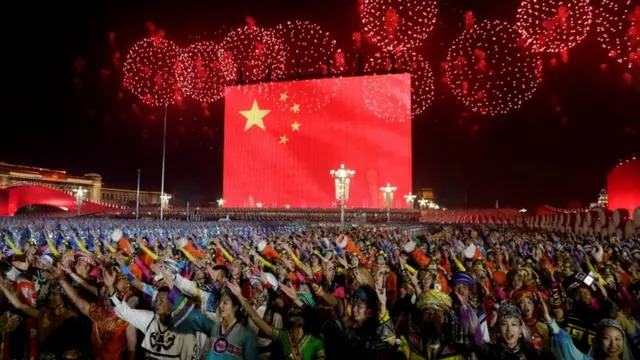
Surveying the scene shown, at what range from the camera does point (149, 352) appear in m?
4.08

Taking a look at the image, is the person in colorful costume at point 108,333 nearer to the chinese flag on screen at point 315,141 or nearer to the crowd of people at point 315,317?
the crowd of people at point 315,317

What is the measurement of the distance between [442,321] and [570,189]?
2179 inches

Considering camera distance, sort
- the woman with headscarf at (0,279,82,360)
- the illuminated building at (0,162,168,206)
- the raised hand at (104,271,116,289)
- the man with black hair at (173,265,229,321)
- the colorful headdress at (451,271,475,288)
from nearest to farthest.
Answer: the woman with headscarf at (0,279,82,360), the man with black hair at (173,265,229,321), the raised hand at (104,271,116,289), the colorful headdress at (451,271,475,288), the illuminated building at (0,162,168,206)

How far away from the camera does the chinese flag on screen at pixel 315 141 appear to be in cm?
3841

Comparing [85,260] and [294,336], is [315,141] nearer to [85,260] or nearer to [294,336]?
[85,260]

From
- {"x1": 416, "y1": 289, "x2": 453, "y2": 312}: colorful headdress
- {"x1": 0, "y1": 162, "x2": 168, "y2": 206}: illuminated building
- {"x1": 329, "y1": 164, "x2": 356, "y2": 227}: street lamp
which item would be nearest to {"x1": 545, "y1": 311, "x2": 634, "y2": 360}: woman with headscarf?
{"x1": 416, "y1": 289, "x2": 453, "y2": 312}: colorful headdress

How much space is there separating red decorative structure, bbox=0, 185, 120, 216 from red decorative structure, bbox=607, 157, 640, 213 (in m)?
32.3

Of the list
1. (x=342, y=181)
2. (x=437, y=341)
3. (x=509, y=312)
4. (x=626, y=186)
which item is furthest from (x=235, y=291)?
(x=626, y=186)

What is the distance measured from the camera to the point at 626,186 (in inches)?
846

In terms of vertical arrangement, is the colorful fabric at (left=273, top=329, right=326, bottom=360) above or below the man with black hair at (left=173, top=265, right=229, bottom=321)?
below

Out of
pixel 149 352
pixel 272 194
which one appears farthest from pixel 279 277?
pixel 272 194

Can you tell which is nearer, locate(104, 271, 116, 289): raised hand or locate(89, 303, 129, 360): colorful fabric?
locate(89, 303, 129, 360): colorful fabric

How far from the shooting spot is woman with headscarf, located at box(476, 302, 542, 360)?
3.49 metres

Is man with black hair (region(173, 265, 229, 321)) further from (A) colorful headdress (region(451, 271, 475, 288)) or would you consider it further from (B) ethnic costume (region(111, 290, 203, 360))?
(A) colorful headdress (region(451, 271, 475, 288))
